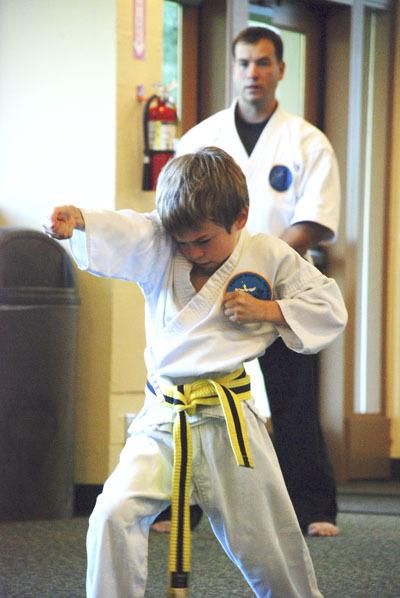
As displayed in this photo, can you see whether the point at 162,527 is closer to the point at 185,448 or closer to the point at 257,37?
the point at 185,448

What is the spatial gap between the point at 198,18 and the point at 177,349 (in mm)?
2567

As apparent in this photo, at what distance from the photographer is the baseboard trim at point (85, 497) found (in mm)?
3375

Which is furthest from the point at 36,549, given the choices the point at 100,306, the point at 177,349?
the point at 177,349

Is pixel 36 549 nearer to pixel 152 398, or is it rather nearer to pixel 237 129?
pixel 152 398

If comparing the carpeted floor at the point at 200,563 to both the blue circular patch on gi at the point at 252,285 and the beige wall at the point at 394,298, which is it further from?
the beige wall at the point at 394,298

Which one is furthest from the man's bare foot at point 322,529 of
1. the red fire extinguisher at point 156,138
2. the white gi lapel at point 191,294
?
the white gi lapel at point 191,294

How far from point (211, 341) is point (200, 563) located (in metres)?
0.99

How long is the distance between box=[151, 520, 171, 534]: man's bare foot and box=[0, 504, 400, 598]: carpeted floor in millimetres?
37

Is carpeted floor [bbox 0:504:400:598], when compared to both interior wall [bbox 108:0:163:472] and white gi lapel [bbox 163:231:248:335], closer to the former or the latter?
interior wall [bbox 108:0:163:472]

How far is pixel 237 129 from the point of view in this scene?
10.1 feet

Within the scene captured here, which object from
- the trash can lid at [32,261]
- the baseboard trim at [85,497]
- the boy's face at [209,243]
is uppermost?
the boy's face at [209,243]

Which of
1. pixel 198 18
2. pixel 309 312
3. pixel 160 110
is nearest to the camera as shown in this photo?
A: pixel 309 312

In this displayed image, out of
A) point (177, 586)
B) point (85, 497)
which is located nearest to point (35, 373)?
point (85, 497)

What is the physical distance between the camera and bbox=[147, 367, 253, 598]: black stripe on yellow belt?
1722 millimetres
